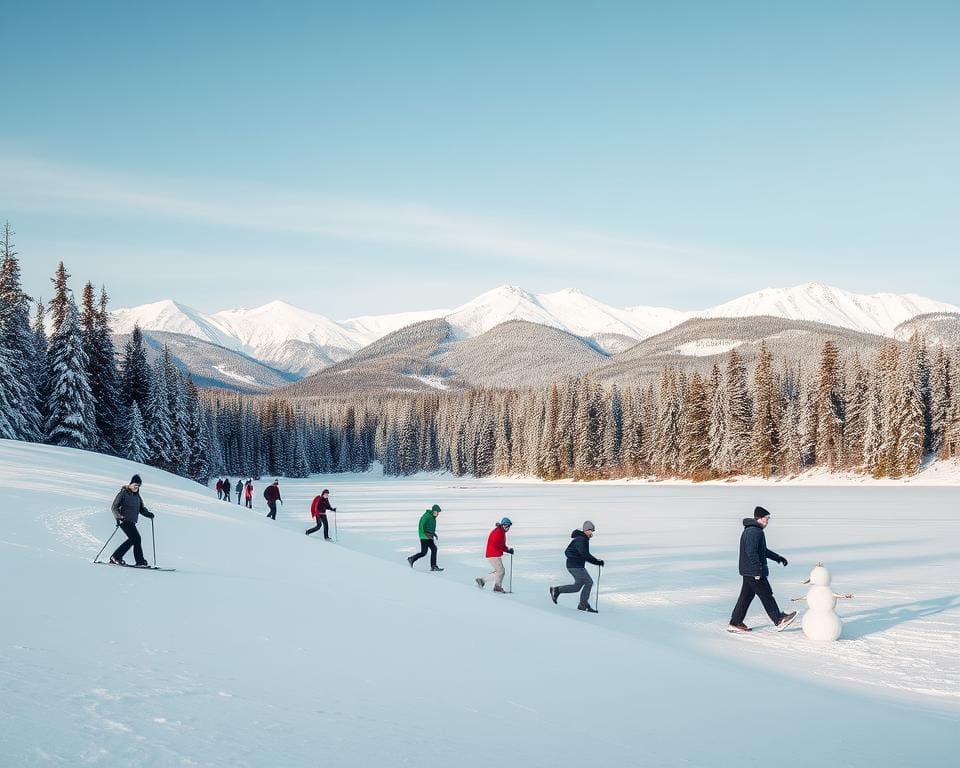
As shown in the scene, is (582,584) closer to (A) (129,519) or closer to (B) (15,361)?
(A) (129,519)

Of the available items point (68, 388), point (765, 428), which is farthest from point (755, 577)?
point (765, 428)

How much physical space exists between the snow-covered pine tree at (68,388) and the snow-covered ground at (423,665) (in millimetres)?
33863

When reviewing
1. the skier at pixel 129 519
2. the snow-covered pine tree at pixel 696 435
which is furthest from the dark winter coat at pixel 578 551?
the snow-covered pine tree at pixel 696 435

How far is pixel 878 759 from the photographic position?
5.82 m

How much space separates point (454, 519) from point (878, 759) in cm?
2900

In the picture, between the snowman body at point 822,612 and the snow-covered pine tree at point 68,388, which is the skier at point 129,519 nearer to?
the snowman body at point 822,612

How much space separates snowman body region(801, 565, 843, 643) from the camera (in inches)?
437

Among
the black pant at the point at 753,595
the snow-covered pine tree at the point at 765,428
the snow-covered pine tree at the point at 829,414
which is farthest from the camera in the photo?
the snow-covered pine tree at the point at 765,428

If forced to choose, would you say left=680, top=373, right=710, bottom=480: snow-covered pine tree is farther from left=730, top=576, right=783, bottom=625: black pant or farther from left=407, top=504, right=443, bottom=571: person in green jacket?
left=730, top=576, right=783, bottom=625: black pant

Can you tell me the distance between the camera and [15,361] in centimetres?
4512

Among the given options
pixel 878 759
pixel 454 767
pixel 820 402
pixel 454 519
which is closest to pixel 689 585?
pixel 878 759

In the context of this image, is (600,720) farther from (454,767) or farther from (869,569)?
(869,569)

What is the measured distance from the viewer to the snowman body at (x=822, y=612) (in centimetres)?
1111

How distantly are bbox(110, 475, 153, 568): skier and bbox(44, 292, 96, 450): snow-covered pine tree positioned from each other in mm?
40454
